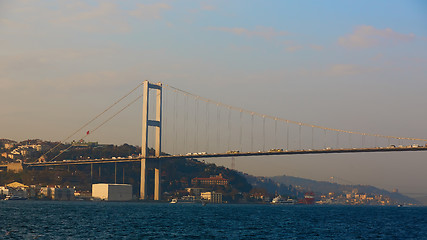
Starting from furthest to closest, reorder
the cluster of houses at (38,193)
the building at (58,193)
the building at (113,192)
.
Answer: the building at (58,193)
the building at (113,192)
the cluster of houses at (38,193)

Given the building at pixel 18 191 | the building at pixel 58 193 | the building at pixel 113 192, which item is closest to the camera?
the building at pixel 18 191

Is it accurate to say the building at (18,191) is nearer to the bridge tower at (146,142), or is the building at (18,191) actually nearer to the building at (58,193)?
the building at (58,193)

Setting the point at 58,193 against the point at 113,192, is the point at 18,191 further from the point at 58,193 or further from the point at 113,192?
the point at 113,192

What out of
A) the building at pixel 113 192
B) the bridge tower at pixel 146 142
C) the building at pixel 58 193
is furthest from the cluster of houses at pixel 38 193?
the bridge tower at pixel 146 142

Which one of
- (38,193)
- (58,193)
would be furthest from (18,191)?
(58,193)

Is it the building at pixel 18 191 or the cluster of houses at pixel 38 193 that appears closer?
the building at pixel 18 191

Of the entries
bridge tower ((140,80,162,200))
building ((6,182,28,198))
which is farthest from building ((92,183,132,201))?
bridge tower ((140,80,162,200))

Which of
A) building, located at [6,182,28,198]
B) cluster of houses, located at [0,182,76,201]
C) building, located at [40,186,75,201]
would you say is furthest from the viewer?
building, located at [40,186,75,201]

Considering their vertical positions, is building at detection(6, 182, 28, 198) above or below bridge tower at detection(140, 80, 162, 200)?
below

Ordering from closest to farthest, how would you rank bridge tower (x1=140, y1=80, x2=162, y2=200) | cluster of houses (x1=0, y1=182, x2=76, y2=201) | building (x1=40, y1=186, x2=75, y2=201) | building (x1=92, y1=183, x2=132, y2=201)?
bridge tower (x1=140, y1=80, x2=162, y2=200), cluster of houses (x1=0, y1=182, x2=76, y2=201), building (x1=92, y1=183, x2=132, y2=201), building (x1=40, y1=186, x2=75, y2=201)

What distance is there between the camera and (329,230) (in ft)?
184

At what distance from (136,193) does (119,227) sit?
14669cm

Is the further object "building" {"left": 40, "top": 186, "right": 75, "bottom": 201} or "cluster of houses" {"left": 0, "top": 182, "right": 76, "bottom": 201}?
"building" {"left": 40, "top": 186, "right": 75, "bottom": 201}

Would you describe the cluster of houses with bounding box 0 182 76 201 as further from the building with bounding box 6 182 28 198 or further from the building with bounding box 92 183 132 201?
the building with bounding box 92 183 132 201
